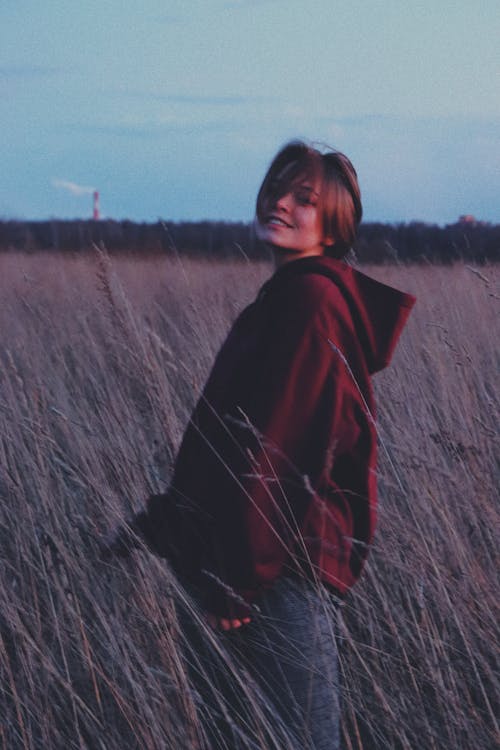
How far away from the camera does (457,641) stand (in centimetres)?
202

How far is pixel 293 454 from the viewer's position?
143 centimetres

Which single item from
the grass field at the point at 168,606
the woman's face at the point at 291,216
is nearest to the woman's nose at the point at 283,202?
the woman's face at the point at 291,216

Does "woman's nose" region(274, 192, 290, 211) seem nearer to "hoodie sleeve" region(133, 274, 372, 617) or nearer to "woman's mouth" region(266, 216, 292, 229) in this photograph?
"woman's mouth" region(266, 216, 292, 229)

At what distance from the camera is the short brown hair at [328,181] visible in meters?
1.53

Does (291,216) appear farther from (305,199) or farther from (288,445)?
(288,445)

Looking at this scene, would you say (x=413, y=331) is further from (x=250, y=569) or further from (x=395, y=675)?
(x=250, y=569)

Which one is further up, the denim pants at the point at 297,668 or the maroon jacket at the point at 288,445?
the maroon jacket at the point at 288,445

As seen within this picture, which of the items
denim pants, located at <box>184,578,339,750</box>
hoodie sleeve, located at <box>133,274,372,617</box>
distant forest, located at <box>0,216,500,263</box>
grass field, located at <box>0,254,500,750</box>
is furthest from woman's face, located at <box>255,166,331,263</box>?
distant forest, located at <box>0,216,500,263</box>

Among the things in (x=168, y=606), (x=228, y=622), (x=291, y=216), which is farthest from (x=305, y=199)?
(x=168, y=606)

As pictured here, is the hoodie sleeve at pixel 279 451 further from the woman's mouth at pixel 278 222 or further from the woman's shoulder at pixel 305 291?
the woman's mouth at pixel 278 222

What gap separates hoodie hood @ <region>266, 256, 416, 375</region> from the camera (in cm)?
148

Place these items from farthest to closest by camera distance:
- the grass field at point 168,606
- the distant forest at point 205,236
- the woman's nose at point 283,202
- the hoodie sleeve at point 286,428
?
the distant forest at point 205,236, the grass field at point 168,606, the woman's nose at point 283,202, the hoodie sleeve at point 286,428

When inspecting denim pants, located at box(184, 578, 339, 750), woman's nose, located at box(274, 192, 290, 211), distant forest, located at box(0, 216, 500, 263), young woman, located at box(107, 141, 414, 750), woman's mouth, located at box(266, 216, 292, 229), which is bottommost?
distant forest, located at box(0, 216, 500, 263)

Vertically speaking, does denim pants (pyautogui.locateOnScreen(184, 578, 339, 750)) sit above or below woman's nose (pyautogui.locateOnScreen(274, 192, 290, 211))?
below
